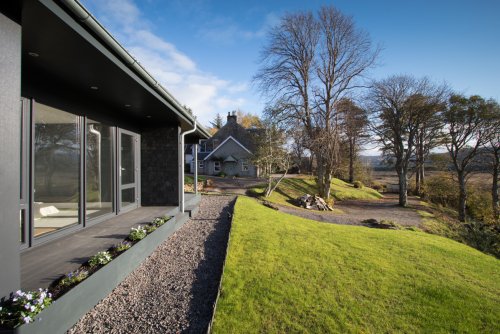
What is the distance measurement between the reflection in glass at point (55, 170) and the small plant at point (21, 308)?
2.23 meters

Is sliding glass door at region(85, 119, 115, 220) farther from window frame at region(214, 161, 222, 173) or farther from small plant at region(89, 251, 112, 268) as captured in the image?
window frame at region(214, 161, 222, 173)

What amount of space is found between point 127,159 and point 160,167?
41.5 inches

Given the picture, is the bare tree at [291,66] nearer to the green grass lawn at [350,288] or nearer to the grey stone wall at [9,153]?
the green grass lawn at [350,288]

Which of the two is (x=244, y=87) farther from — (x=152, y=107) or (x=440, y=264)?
(x=440, y=264)

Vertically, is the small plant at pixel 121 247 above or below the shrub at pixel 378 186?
above

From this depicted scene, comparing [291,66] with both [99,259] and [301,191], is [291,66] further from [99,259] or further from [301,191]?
[99,259]

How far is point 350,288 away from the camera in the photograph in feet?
13.0

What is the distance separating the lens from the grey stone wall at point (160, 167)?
26.2 feet

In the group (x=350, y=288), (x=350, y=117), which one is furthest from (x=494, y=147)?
(x=350, y=288)

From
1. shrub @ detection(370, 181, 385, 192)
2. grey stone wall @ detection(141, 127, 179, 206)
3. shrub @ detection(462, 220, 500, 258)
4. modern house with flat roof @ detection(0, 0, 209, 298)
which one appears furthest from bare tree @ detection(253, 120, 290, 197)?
shrub @ detection(370, 181, 385, 192)

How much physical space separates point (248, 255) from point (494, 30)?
35.5ft

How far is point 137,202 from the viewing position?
7762mm

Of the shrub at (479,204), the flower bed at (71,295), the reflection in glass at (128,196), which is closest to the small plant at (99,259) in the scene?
the flower bed at (71,295)

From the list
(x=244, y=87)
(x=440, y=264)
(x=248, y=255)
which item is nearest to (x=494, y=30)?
(x=440, y=264)
